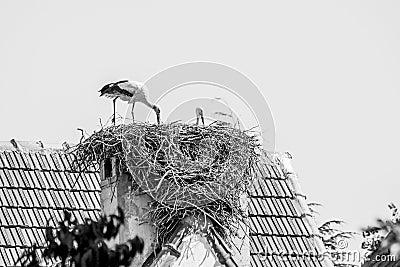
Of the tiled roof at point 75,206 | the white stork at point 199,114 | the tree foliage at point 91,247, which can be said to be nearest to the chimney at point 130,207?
the white stork at point 199,114

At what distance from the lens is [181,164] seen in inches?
600

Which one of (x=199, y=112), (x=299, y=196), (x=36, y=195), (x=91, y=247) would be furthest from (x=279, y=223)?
(x=91, y=247)

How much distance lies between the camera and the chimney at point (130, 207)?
15336 mm

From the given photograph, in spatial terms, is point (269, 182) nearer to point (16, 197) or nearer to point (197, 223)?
point (16, 197)

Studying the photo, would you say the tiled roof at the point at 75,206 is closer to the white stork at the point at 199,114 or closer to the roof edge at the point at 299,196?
the roof edge at the point at 299,196

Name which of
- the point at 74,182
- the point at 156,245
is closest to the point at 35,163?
the point at 74,182

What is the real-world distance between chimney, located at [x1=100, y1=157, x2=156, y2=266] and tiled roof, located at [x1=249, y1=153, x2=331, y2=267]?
3.09 m

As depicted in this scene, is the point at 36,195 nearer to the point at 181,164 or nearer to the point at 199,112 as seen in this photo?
the point at 199,112

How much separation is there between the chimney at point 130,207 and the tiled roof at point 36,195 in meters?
2.03

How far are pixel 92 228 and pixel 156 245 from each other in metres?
4.85

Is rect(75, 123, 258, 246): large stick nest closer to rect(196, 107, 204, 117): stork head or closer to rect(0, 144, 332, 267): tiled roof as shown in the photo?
rect(196, 107, 204, 117): stork head

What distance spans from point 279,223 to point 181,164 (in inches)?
169

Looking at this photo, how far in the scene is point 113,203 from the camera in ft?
50.9

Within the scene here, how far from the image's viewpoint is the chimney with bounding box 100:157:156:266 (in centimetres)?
1534
